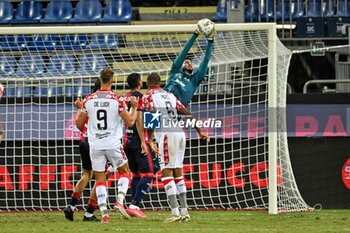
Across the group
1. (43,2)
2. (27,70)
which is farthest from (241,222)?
(43,2)

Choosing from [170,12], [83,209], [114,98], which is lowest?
[83,209]

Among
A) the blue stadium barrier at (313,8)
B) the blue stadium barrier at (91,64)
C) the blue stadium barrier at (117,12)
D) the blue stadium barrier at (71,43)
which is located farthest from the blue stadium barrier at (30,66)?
the blue stadium barrier at (313,8)

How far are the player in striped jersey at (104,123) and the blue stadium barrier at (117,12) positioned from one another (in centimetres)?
1109

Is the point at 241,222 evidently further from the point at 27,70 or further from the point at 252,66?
the point at 27,70

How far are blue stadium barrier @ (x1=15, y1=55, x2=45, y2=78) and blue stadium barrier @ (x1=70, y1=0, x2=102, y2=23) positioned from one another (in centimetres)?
469

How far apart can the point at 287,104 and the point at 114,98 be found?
511cm

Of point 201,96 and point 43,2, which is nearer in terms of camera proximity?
point 201,96

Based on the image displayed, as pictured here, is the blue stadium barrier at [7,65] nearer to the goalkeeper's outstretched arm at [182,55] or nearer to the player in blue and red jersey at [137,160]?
the player in blue and red jersey at [137,160]

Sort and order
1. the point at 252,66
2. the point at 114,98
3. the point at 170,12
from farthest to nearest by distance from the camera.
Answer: the point at 170,12, the point at 252,66, the point at 114,98

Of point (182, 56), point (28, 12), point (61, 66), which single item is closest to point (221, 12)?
point (28, 12)

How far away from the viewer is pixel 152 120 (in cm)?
1427

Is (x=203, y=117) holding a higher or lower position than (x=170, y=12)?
lower

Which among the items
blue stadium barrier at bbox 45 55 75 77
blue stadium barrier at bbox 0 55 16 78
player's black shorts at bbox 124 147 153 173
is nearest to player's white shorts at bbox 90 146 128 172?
player's black shorts at bbox 124 147 153 173

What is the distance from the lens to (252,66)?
18344 mm
